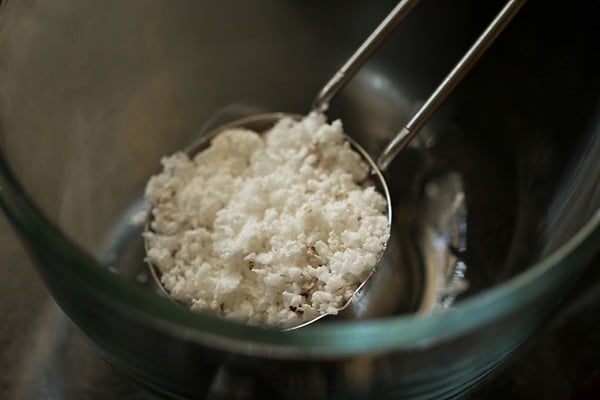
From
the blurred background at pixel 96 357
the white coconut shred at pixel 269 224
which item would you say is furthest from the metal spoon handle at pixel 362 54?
the blurred background at pixel 96 357

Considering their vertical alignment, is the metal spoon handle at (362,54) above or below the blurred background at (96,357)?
above

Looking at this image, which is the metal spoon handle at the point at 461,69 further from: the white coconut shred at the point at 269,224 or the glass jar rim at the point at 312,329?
the glass jar rim at the point at 312,329

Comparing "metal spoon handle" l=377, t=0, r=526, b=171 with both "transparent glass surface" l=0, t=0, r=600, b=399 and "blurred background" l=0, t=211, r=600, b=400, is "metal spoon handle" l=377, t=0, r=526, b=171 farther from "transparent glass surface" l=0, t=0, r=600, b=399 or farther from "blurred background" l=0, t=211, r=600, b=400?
"blurred background" l=0, t=211, r=600, b=400

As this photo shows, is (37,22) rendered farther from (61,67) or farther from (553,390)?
(553,390)

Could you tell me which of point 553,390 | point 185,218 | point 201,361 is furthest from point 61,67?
point 553,390

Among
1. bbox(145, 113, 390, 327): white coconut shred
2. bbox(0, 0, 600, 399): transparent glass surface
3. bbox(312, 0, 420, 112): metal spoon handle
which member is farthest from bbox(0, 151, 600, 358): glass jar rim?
bbox(312, 0, 420, 112): metal spoon handle

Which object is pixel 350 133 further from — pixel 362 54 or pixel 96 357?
pixel 96 357
